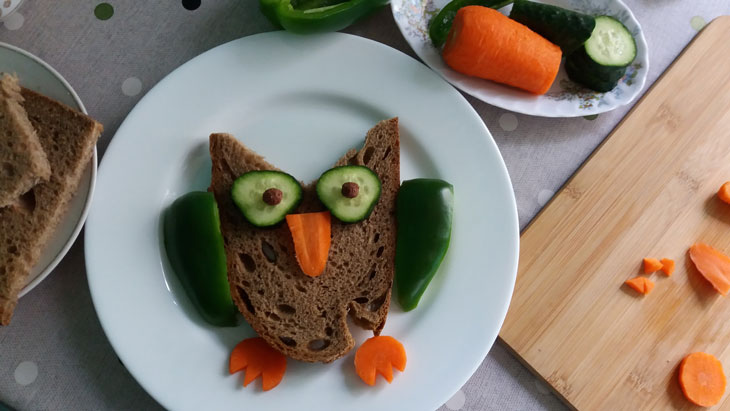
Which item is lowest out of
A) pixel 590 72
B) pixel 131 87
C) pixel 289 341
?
pixel 289 341

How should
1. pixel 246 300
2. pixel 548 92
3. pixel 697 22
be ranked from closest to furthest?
pixel 246 300 → pixel 548 92 → pixel 697 22

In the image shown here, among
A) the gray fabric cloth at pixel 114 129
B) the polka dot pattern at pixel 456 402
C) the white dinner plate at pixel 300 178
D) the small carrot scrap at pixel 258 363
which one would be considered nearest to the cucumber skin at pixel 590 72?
the gray fabric cloth at pixel 114 129

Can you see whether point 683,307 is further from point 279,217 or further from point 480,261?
point 279,217

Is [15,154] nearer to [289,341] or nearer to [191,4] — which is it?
[191,4]

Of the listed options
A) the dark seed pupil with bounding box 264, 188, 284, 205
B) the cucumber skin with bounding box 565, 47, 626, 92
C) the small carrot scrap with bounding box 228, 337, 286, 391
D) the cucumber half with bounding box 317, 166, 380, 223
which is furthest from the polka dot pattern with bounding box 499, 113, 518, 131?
the small carrot scrap with bounding box 228, 337, 286, 391

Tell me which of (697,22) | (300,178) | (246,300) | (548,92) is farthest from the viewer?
(697,22)

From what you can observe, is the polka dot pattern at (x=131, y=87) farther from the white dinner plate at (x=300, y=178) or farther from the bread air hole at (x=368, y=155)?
the bread air hole at (x=368, y=155)

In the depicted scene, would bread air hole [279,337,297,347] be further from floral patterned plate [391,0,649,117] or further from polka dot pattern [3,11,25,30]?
polka dot pattern [3,11,25,30]

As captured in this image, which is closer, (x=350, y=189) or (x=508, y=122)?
(x=350, y=189)

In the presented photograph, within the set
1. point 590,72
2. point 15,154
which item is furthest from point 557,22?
point 15,154
